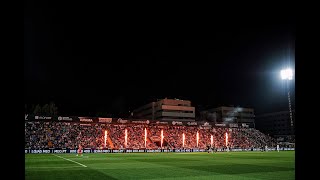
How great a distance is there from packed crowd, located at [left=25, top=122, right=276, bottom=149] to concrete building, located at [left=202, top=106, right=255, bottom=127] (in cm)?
6663

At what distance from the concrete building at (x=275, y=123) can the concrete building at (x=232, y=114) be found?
845 cm

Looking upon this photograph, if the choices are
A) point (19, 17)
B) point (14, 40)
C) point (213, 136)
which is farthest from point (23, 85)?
point (213, 136)

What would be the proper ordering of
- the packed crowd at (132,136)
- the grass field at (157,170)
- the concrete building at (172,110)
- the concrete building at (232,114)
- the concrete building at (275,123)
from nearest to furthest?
the grass field at (157,170), the packed crowd at (132,136), the concrete building at (172,110), the concrete building at (275,123), the concrete building at (232,114)

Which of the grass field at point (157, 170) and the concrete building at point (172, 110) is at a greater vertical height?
the concrete building at point (172, 110)

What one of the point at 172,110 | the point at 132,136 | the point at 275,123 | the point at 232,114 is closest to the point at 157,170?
the point at 132,136

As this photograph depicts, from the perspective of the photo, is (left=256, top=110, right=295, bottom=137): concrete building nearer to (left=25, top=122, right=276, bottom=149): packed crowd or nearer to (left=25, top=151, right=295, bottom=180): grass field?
(left=25, top=122, right=276, bottom=149): packed crowd

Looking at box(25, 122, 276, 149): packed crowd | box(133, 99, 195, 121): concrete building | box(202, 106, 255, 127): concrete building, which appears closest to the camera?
box(25, 122, 276, 149): packed crowd

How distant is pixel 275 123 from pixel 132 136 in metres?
108

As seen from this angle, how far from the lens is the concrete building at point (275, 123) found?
152 meters

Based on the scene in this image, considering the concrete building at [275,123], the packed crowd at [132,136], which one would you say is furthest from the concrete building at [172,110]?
the concrete building at [275,123]

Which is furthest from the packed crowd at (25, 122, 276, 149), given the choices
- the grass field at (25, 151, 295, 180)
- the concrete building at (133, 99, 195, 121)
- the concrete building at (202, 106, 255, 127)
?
the concrete building at (202, 106, 255, 127)

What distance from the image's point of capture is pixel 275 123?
16250 centimetres

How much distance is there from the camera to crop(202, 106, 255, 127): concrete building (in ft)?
514

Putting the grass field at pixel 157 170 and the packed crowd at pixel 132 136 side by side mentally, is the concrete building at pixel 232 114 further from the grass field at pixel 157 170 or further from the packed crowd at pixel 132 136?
the grass field at pixel 157 170
